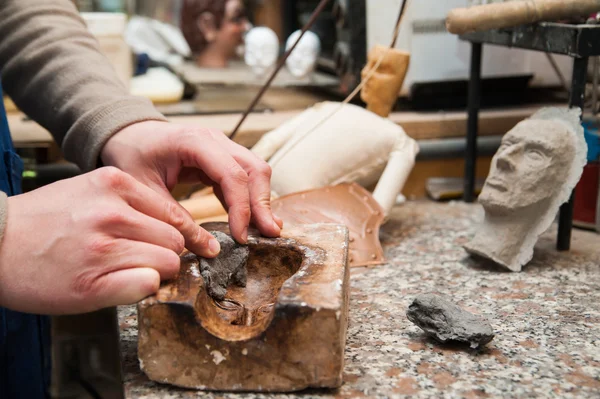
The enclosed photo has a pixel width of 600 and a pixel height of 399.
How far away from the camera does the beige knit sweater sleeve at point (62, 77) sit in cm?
119

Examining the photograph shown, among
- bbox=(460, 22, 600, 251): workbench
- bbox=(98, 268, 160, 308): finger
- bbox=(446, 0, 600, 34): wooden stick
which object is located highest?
bbox=(446, 0, 600, 34): wooden stick

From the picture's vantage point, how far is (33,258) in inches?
30.8

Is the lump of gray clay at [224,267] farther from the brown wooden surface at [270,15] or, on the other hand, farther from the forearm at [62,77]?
the brown wooden surface at [270,15]

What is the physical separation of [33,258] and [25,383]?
21.0 inches

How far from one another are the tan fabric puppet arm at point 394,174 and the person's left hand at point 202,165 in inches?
16.8

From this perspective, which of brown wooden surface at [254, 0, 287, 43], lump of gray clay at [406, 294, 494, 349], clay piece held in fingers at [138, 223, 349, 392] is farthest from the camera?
brown wooden surface at [254, 0, 287, 43]

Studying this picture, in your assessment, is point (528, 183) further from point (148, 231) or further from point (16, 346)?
point (16, 346)

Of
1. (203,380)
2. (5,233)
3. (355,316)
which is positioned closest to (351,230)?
(355,316)

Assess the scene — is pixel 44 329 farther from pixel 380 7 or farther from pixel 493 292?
pixel 380 7

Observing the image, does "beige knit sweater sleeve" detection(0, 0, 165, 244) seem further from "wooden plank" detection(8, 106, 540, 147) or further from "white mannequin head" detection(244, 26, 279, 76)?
"white mannequin head" detection(244, 26, 279, 76)

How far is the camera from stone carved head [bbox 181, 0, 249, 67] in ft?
9.75

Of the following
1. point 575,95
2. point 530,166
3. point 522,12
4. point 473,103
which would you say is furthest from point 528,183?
point 473,103

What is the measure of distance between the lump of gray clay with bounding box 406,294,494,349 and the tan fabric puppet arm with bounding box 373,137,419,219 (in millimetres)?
456

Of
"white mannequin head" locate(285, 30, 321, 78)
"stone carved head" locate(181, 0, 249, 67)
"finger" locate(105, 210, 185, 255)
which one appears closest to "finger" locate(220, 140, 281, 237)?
"finger" locate(105, 210, 185, 255)
